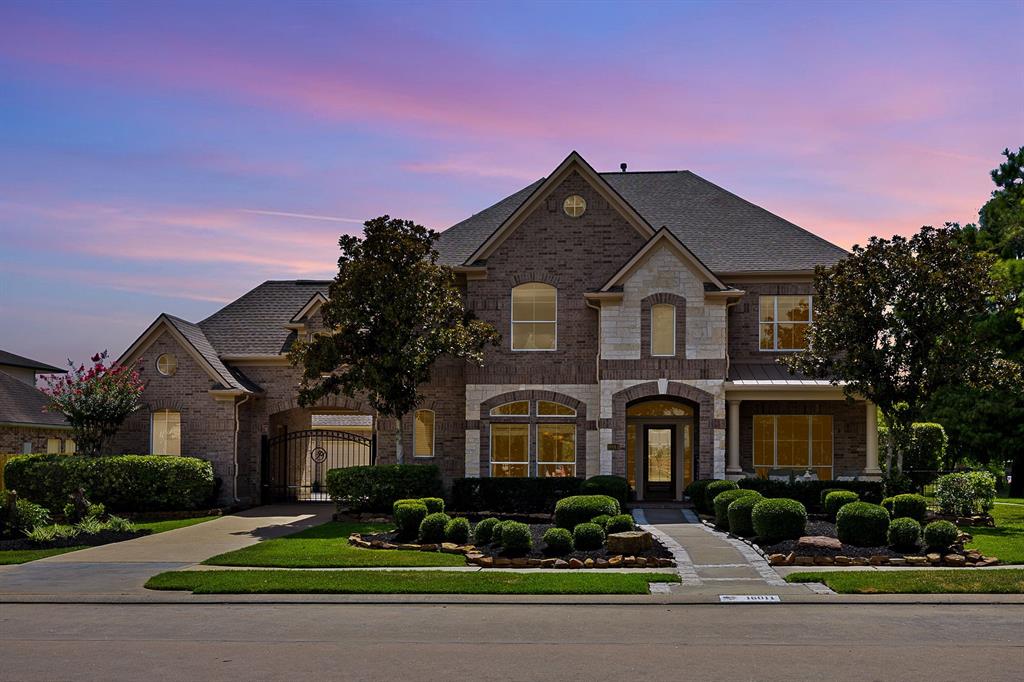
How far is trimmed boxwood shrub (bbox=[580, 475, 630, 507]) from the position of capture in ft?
91.4

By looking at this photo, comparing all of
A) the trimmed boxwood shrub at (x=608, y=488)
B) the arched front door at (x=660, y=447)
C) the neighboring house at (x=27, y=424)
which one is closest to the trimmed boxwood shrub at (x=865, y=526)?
the trimmed boxwood shrub at (x=608, y=488)

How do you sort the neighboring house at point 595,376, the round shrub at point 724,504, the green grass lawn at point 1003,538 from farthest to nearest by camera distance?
the neighboring house at point 595,376 < the round shrub at point 724,504 < the green grass lawn at point 1003,538

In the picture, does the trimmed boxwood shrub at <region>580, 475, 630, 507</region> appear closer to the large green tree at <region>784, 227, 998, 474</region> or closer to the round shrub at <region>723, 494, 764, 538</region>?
the round shrub at <region>723, 494, 764, 538</region>


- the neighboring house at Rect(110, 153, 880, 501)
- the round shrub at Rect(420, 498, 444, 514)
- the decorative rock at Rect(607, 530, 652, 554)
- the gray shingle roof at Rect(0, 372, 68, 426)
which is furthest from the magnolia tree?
the decorative rock at Rect(607, 530, 652, 554)

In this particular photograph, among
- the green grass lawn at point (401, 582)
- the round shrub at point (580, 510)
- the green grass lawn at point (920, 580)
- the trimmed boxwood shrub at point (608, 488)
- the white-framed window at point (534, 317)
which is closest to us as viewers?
the green grass lawn at point (920, 580)

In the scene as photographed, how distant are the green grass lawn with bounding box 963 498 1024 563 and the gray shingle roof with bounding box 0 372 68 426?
98.8 feet

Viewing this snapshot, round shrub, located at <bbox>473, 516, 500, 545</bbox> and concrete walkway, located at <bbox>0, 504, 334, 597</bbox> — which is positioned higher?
round shrub, located at <bbox>473, 516, 500, 545</bbox>

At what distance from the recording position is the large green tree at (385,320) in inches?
1121

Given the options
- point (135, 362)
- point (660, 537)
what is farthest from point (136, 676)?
point (135, 362)

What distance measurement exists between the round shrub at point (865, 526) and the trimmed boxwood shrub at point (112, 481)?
60.5 feet

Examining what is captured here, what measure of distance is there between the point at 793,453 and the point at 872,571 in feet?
49.7

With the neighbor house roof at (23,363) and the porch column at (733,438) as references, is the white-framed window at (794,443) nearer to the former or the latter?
the porch column at (733,438)

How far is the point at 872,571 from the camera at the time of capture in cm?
1767

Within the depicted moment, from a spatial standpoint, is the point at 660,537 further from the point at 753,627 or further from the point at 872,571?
the point at 753,627
